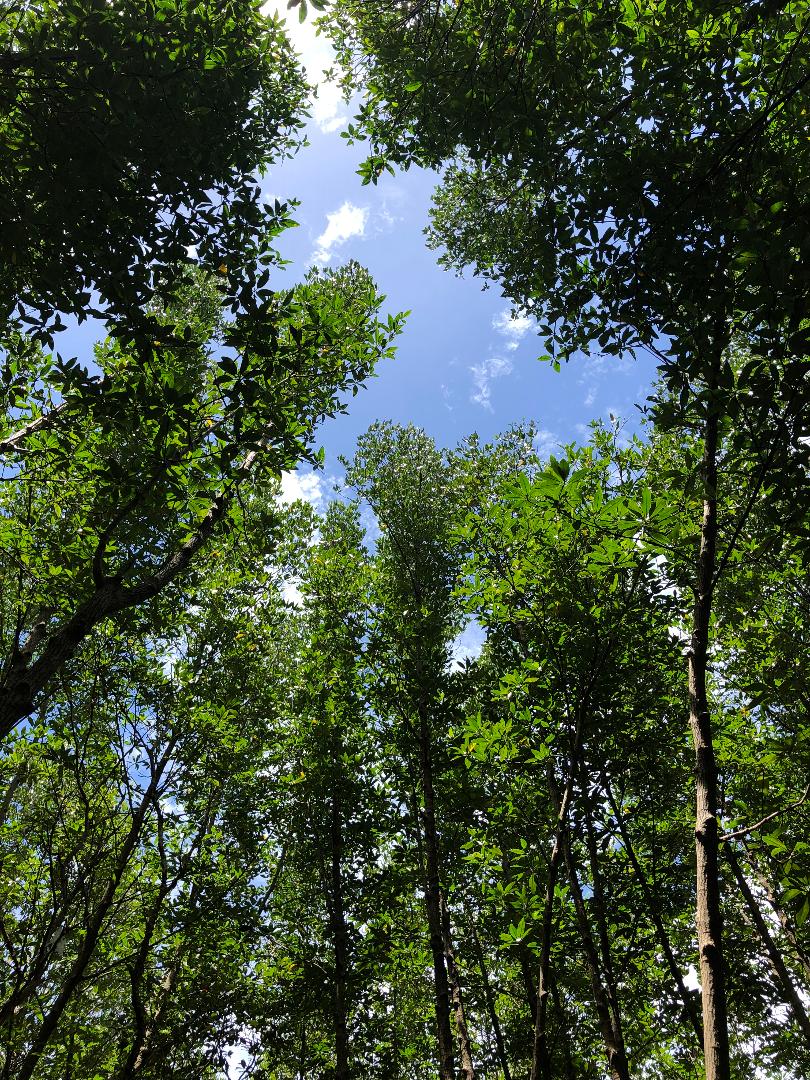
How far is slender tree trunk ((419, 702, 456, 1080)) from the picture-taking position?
8.08m

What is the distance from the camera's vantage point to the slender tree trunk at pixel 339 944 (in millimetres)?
8656

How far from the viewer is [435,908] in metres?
8.84

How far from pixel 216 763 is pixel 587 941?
5739 millimetres

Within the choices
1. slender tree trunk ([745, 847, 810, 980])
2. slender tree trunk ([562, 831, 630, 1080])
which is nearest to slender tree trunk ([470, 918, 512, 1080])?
slender tree trunk ([562, 831, 630, 1080])

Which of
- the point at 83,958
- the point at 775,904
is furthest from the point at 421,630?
the point at 775,904

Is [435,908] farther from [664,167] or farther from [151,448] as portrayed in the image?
[664,167]

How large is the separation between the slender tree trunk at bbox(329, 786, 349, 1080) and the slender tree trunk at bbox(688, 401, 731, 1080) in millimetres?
8176

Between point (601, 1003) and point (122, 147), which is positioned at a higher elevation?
point (122, 147)

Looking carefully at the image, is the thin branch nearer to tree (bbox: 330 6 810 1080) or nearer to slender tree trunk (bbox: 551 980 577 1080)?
tree (bbox: 330 6 810 1080)

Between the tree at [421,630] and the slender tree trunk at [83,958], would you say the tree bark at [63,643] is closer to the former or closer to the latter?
the slender tree trunk at [83,958]

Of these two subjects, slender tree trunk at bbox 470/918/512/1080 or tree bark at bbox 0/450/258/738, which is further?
slender tree trunk at bbox 470/918/512/1080

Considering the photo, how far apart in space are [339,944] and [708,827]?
8.75m

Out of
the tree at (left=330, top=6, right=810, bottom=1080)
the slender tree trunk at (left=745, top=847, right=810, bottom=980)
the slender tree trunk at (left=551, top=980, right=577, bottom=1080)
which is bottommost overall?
the slender tree trunk at (left=551, top=980, right=577, bottom=1080)

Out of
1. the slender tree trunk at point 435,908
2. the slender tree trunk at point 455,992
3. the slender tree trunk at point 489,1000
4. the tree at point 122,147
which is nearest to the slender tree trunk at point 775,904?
the slender tree trunk at point 489,1000
